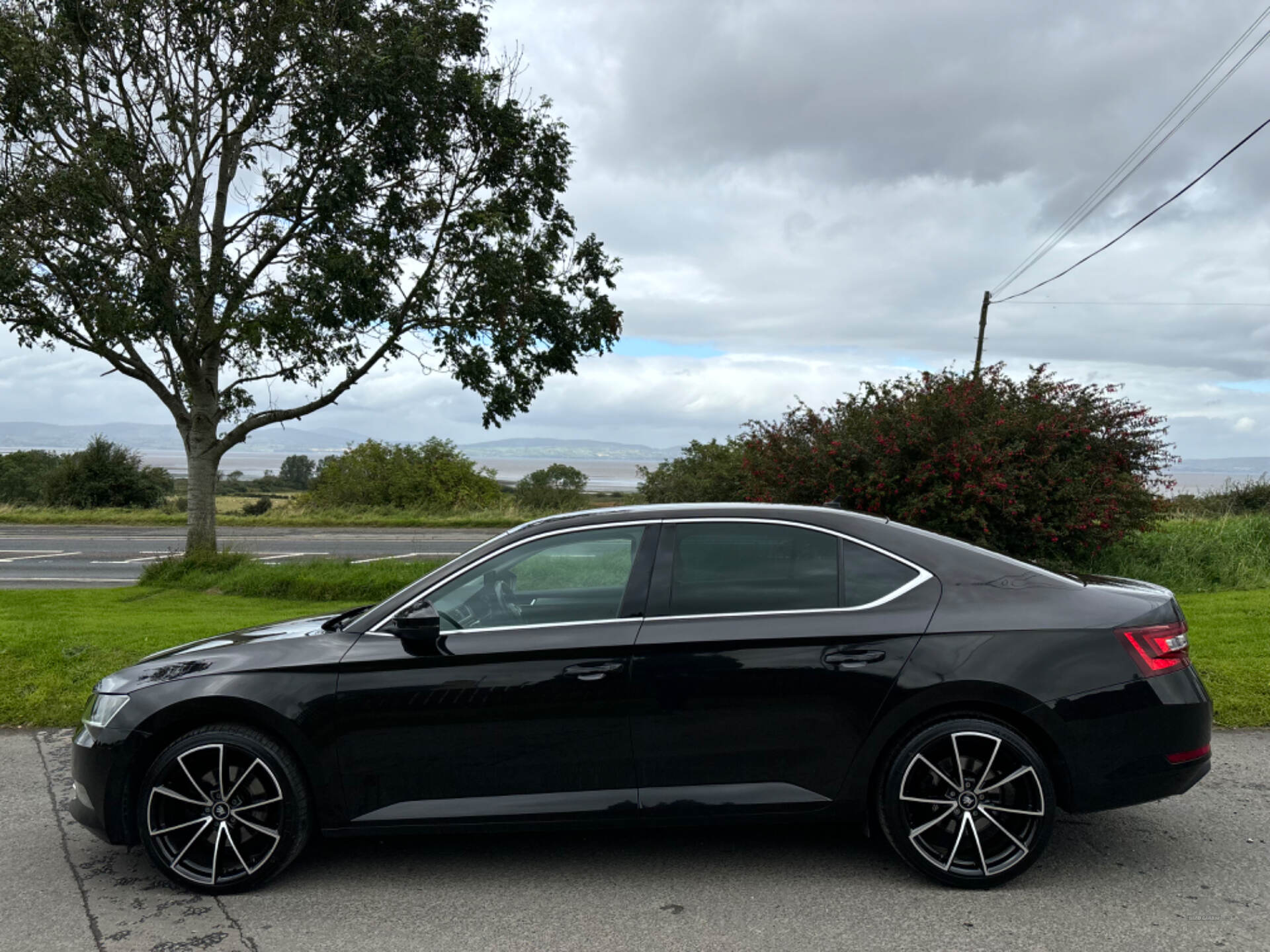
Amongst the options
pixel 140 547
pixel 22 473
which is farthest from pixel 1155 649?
pixel 22 473

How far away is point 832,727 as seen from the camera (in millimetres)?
3871

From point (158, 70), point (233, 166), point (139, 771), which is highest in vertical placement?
point (158, 70)

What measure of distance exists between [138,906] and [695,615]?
2450mm

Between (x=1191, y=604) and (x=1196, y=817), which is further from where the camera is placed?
(x=1191, y=604)

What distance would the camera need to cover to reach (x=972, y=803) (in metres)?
3.86

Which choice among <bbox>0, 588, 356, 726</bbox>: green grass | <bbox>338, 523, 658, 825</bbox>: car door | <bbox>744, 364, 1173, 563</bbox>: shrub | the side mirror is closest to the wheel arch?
<bbox>338, 523, 658, 825</bbox>: car door

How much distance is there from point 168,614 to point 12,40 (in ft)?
25.2

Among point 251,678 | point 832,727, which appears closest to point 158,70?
point 251,678

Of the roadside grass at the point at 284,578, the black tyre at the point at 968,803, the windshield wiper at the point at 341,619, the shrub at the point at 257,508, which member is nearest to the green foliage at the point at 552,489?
the shrub at the point at 257,508

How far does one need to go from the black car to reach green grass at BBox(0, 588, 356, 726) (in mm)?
3254

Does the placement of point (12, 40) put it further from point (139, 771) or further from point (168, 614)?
point (139, 771)

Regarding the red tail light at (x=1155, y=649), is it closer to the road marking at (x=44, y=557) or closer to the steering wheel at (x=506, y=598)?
the steering wheel at (x=506, y=598)

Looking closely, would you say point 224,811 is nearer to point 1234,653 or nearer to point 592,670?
point 592,670

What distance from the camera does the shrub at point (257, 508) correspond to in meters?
32.8
